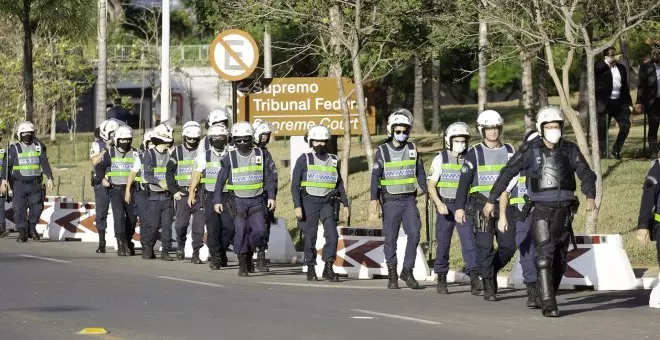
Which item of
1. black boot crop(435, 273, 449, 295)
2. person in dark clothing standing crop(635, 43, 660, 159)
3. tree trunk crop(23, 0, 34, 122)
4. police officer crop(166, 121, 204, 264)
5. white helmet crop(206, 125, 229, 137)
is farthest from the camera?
tree trunk crop(23, 0, 34, 122)

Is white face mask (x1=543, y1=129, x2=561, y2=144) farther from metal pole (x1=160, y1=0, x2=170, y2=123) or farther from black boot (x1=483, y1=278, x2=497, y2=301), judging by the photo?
metal pole (x1=160, y1=0, x2=170, y2=123)

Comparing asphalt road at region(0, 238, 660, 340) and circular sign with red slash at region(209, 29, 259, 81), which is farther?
circular sign with red slash at region(209, 29, 259, 81)

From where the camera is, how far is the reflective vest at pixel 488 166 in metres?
15.8

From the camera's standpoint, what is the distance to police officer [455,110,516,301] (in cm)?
1566

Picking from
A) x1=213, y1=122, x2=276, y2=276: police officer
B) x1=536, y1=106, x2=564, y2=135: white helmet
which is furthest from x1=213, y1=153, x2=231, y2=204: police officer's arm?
x1=536, y1=106, x2=564, y2=135: white helmet

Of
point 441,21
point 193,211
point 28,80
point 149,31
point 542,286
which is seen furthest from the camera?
point 149,31

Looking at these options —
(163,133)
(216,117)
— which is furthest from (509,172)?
(163,133)

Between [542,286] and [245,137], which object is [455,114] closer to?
[245,137]

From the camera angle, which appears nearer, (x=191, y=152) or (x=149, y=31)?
(x=191, y=152)

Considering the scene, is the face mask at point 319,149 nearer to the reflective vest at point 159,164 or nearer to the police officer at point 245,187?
the police officer at point 245,187

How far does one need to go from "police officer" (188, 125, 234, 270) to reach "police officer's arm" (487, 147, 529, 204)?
5.99 meters

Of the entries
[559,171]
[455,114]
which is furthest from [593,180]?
[455,114]

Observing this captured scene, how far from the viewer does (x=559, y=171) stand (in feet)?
46.1

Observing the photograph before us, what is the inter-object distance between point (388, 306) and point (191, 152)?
6.81 m
